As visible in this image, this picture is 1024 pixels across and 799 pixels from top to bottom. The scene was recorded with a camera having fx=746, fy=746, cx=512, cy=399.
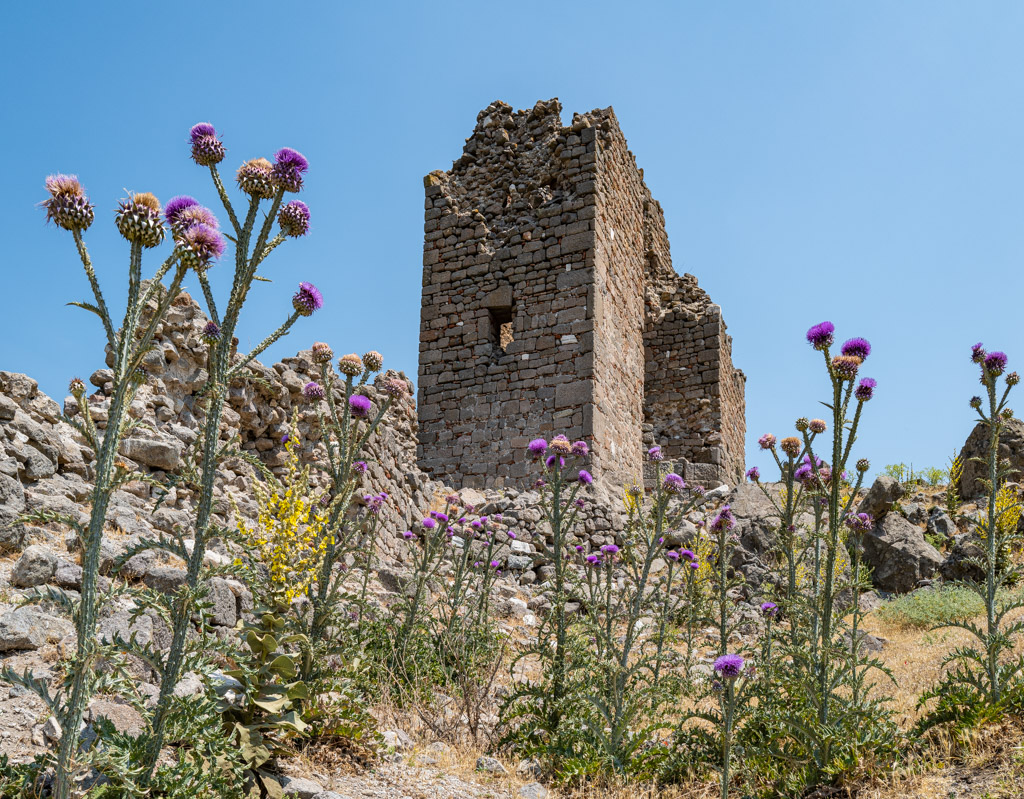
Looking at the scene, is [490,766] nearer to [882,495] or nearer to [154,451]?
[154,451]

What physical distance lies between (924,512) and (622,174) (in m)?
7.60

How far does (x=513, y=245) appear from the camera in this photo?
1174 centimetres

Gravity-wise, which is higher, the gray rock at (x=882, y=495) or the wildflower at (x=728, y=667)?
the gray rock at (x=882, y=495)

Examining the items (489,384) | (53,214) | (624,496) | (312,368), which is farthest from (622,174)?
(53,214)

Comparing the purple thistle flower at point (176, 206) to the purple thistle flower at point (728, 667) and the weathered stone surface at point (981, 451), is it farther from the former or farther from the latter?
the weathered stone surface at point (981, 451)

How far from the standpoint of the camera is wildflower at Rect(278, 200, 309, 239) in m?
3.33

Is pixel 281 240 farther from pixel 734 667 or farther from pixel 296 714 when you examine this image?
pixel 734 667

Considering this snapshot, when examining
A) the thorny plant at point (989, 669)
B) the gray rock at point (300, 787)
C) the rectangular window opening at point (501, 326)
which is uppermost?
the rectangular window opening at point (501, 326)

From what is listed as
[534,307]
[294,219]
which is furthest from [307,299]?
[534,307]

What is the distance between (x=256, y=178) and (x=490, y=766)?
340cm

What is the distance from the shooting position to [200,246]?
2.87m

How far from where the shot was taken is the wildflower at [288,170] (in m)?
3.24

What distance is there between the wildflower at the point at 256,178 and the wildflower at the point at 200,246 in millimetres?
369

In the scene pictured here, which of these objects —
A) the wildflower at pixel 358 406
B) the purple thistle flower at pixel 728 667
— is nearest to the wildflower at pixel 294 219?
the wildflower at pixel 358 406
